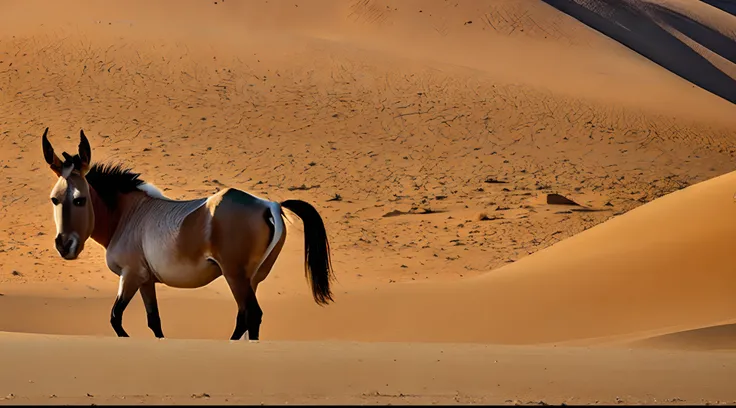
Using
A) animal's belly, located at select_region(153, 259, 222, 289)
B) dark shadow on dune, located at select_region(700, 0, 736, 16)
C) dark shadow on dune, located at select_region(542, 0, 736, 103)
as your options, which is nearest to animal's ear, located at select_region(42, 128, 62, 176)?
animal's belly, located at select_region(153, 259, 222, 289)

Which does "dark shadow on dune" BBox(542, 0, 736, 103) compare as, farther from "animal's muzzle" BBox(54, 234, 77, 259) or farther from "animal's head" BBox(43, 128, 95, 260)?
"animal's muzzle" BBox(54, 234, 77, 259)

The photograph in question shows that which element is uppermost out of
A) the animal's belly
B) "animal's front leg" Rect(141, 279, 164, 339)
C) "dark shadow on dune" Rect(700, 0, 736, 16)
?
"dark shadow on dune" Rect(700, 0, 736, 16)

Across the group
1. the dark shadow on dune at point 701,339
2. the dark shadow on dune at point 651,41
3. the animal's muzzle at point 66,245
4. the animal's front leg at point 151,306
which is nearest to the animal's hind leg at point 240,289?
the animal's front leg at point 151,306

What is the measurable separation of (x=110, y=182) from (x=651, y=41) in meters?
41.2

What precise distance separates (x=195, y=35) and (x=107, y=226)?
29.1 metres

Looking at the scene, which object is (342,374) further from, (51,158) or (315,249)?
(51,158)

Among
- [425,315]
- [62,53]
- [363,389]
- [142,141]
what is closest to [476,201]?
[142,141]

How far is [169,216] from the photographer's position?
1217 cm

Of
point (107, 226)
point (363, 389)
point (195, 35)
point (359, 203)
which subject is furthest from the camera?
point (195, 35)

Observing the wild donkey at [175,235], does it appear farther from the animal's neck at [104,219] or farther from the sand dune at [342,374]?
the sand dune at [342,374]

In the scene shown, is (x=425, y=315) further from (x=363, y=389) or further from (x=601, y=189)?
(x=601, y=189)

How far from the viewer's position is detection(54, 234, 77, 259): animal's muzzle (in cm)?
1189

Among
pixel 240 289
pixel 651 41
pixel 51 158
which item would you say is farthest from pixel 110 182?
pixel 651 41

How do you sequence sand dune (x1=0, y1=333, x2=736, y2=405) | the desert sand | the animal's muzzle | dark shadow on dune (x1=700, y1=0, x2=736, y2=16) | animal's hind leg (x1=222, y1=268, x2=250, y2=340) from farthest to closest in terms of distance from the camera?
1. dark shadow on dune (x1=700, y1=0, x2=736, y2=16)
2. the animal's muzzle
3. animal's hind leg (x1=222, y1=268, x2=250, y2=340)
4. the desert sand
5. sand dune (x1=0, y1=333, x2=736, y2=405)
